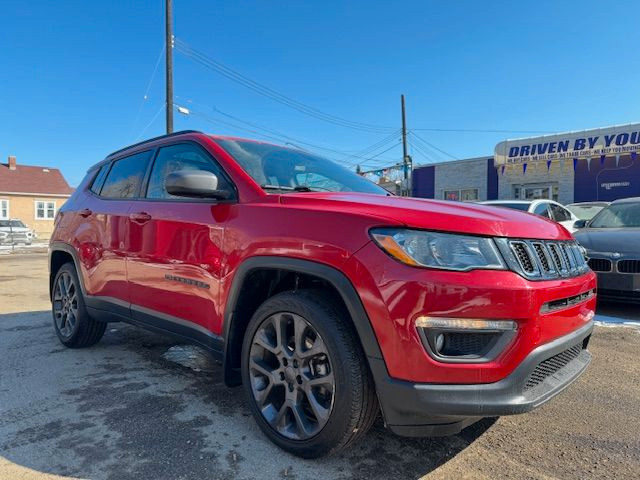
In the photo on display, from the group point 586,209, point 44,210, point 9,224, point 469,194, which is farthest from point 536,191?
point 44,210

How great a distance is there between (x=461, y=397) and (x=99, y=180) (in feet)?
12.9

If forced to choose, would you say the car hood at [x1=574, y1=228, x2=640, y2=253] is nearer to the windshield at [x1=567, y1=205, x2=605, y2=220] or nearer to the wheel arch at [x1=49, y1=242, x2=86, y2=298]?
the wheel arch at [x1=49, y1=242, x2=86, y2=298]

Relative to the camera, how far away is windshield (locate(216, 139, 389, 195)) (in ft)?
9.97

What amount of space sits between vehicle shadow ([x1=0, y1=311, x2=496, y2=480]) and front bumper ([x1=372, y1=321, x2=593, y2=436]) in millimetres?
381

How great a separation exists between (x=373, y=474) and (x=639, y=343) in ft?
12.4

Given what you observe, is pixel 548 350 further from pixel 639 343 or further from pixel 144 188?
pixel 639 343

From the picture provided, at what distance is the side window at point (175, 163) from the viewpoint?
125 inches

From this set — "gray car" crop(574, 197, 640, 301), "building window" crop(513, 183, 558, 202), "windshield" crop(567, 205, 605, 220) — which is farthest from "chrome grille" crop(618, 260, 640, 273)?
"building window" crop(513, 183, 558, 202)

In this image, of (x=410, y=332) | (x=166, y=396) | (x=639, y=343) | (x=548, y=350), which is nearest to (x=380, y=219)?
(x=410, y=332)

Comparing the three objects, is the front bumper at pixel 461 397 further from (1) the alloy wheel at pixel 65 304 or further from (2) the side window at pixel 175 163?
(1) the alloy wheel at pixel 65 304

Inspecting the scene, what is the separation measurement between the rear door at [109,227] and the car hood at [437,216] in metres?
1.80

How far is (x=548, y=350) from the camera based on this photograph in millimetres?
2105

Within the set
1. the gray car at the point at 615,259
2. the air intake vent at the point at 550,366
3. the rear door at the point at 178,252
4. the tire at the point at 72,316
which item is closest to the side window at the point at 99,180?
the tire at the point at 72,316

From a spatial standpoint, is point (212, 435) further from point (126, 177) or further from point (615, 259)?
point (615, 259)
